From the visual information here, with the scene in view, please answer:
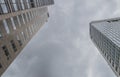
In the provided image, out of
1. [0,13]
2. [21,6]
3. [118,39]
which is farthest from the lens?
[118,39]

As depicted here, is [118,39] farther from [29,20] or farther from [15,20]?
[15,20]

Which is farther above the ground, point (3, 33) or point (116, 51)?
point (3, 33)

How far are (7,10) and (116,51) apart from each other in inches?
1598

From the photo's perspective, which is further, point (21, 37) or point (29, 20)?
point (29, 20)

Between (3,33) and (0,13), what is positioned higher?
(0,13)

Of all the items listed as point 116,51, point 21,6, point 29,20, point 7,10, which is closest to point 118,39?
point 116,51

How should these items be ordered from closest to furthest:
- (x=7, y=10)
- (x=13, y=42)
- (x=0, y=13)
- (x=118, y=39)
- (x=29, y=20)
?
(x=0, y=13), (x=7, y=10), (x=13, y=42), (x=29, y=20), (x=118, y=39)

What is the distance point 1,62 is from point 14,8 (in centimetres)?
1473

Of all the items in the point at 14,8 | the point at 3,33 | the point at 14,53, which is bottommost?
the point at 14,53

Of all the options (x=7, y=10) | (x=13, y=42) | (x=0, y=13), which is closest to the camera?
(x=0, y=13)

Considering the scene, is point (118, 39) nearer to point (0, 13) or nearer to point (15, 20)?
point (15, 20)

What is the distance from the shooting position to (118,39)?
2704 inches

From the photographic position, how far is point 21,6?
51.2 metres

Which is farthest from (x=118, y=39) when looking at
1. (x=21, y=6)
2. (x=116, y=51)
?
(x=21, y=6)
